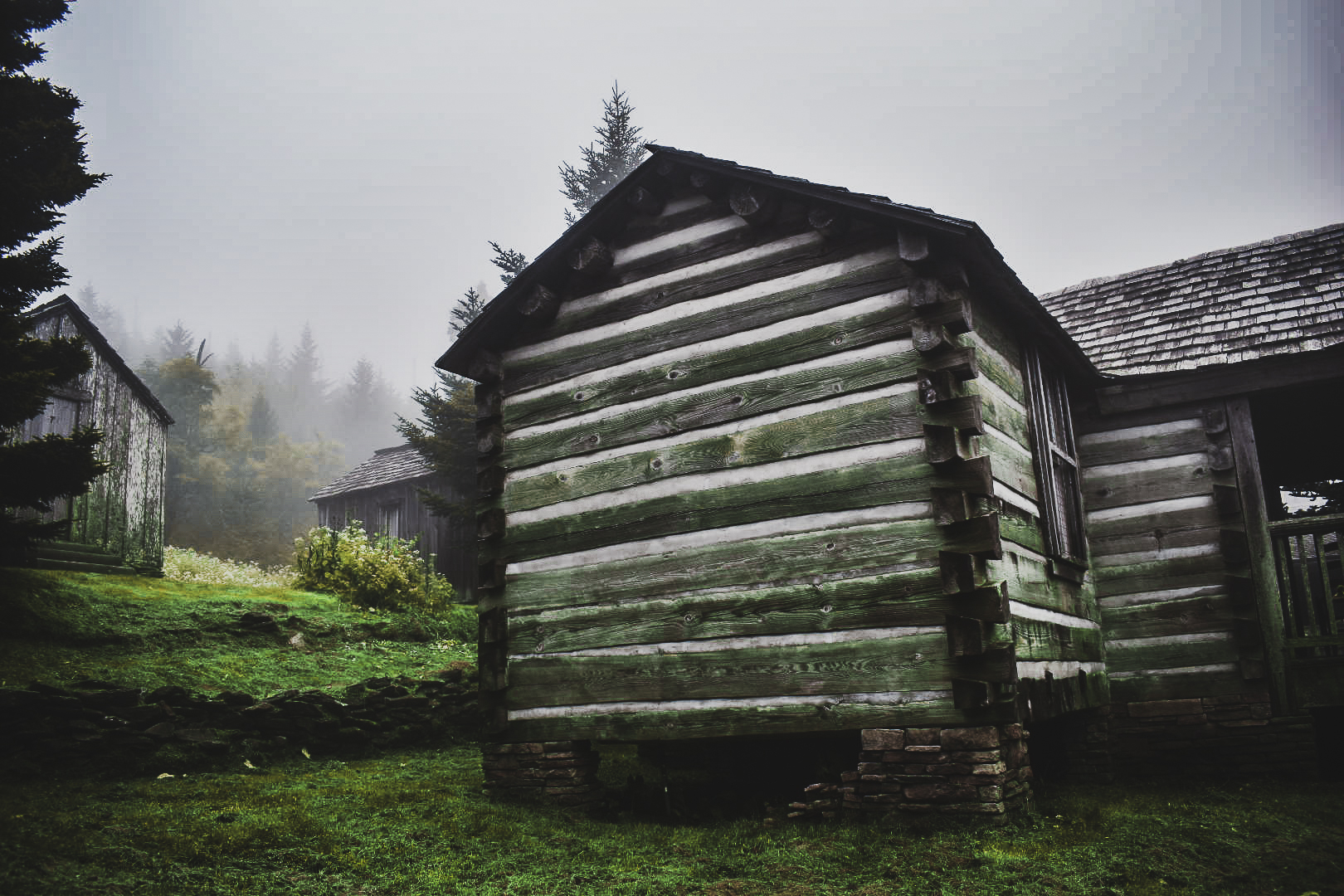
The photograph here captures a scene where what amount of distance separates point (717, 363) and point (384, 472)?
827 inches

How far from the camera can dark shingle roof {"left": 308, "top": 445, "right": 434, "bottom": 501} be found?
993 inches

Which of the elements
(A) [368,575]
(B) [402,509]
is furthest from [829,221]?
(B) [402,509]

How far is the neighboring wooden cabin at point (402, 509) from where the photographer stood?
23.5 meters

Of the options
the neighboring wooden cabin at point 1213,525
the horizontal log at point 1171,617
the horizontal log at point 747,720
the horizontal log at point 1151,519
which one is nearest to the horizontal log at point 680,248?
the horizontal log at point 747,720

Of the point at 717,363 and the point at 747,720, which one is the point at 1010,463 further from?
the point at 747,720

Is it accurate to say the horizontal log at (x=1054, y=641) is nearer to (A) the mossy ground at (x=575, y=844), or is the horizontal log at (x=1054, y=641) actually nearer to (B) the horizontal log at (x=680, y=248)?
(A) the mossy ground at (x=575, y=844)

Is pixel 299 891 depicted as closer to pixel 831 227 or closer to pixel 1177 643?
pixel 831 227

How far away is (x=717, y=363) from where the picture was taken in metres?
7.71

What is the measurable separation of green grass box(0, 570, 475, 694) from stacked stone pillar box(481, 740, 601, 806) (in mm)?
3430

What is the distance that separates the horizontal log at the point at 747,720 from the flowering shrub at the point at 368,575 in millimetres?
8169

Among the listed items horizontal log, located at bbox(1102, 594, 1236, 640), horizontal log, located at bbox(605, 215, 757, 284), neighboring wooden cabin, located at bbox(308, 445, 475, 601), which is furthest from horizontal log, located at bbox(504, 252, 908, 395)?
neighboring wooden cabin, located at bbox(308, 445, 475, 601)

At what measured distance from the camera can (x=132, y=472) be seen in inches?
666

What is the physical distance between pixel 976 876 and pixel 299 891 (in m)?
4.06

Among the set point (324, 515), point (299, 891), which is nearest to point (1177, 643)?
point (299, 891)
